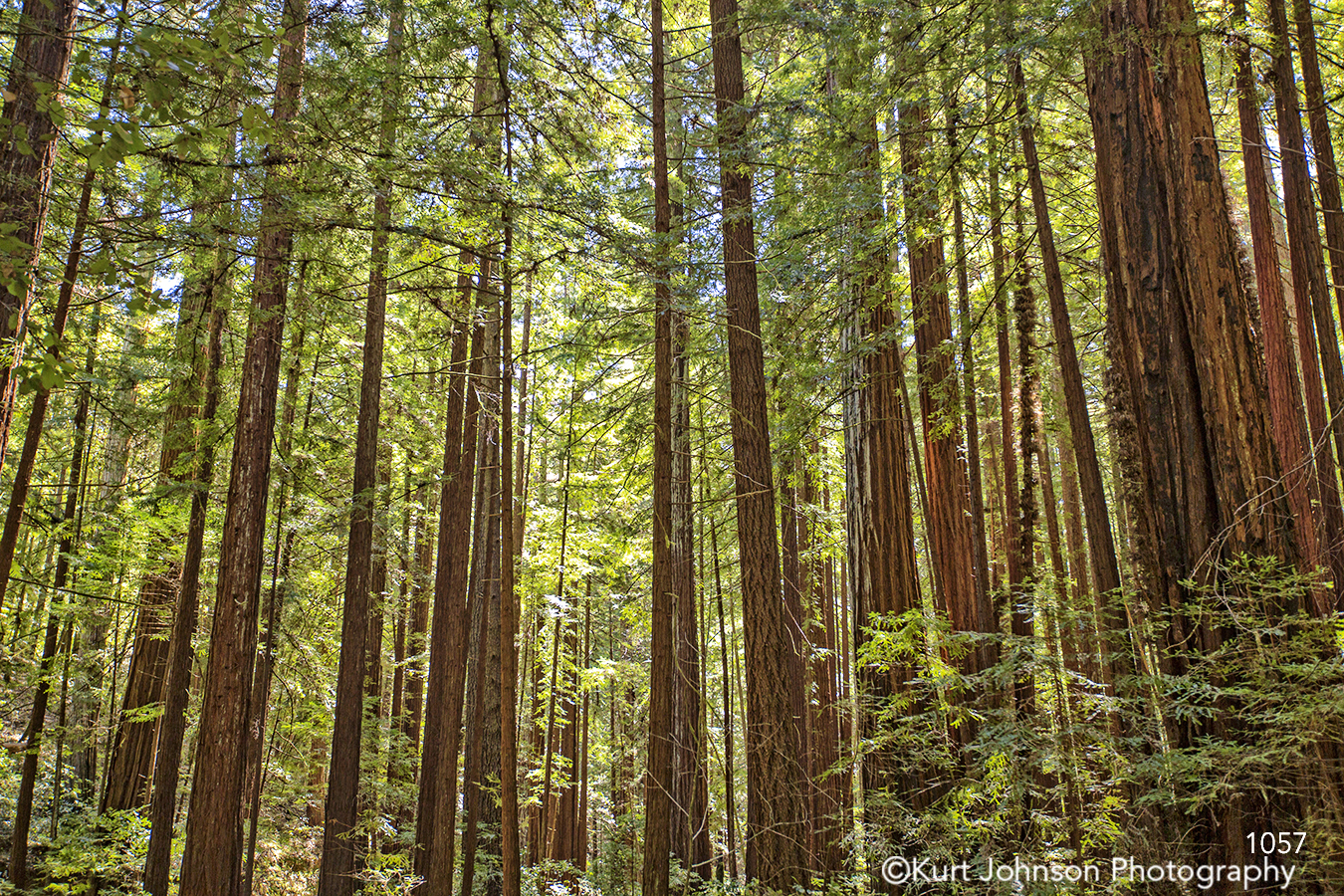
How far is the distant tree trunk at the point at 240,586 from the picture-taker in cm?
668

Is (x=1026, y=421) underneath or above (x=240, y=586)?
above

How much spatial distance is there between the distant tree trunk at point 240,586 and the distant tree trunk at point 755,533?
418 centimetres

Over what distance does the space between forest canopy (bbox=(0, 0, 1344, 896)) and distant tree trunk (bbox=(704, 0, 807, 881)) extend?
0.05 meters

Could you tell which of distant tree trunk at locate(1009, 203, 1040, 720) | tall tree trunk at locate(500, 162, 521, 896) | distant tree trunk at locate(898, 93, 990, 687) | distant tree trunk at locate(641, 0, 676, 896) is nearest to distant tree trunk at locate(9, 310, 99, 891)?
tall tree trunk at locate(500, 162, 521, 896)

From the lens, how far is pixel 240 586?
7.21 metres

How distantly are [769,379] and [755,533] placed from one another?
106 inches

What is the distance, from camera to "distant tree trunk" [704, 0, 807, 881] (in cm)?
590

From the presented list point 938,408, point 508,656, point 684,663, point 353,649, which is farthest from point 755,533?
point 353,649

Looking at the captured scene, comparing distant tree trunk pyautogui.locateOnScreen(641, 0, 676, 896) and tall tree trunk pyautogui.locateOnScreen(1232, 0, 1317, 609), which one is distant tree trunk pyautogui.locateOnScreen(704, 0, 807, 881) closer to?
distant tree trunk pyautogui.locateOnScreen(641, 0, 676, 896)

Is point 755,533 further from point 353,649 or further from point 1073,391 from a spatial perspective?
point 353,649

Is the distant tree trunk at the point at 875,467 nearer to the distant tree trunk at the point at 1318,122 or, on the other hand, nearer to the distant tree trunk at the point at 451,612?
the distant tree trunk at the point at 1318,122

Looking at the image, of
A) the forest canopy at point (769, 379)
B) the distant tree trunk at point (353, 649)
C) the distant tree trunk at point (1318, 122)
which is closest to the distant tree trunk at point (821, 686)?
the forest canopy at point (769, 379)

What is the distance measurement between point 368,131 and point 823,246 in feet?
15.2

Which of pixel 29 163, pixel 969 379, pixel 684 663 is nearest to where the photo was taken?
pixel 29 163
